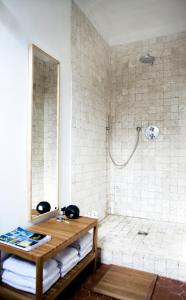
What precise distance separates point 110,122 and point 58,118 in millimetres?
1510

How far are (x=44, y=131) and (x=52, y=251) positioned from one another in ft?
3.26

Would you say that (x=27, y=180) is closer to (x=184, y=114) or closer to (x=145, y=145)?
(x=145, y=145)

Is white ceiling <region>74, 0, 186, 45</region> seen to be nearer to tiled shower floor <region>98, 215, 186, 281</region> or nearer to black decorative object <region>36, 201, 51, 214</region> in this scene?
black decorative object <region>36, 201, 51, 214</region>

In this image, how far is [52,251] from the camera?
1416mm

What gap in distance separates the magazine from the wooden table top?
0.02 meters

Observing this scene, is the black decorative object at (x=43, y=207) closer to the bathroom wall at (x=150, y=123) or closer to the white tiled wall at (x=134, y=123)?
Result: the white tiled wall at (x=134, y=123)

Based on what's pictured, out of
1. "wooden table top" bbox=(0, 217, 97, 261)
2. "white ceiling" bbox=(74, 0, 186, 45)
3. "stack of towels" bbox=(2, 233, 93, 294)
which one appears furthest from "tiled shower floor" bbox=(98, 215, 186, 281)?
"white ceiling" bbox=(74, 0, 186, 45)

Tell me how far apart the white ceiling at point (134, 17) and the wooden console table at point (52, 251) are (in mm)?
2354

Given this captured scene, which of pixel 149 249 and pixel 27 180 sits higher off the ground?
pixel 27 180

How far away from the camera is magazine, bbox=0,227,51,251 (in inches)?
55.6

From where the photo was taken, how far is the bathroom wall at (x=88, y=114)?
252 centimetres

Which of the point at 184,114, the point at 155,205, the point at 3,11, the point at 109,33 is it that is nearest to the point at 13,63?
the point at 3,11

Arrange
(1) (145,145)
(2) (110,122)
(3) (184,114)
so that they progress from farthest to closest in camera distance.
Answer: (2) (110,122)
(1) (145,145)
(3) (184,114)

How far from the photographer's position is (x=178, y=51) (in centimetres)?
313
